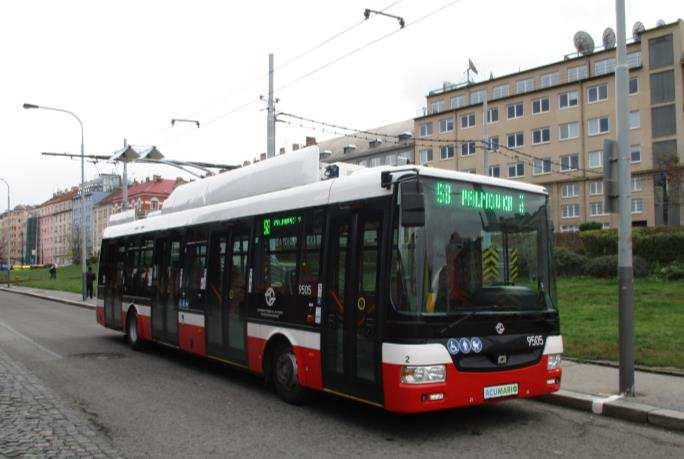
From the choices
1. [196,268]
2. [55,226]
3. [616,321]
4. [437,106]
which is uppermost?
[437,106]

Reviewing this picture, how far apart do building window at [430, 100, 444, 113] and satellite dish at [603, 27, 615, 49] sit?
18221 mm

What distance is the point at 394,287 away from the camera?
22.4ft

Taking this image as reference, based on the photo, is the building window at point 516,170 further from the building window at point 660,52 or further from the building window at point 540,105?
the building window at point 660,52

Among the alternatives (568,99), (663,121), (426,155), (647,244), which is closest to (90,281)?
(647,244)

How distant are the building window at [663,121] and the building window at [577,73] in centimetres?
845

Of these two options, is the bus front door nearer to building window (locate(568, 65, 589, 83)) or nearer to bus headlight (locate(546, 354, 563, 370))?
bus headlight (locate(546, 354, 563, 370))

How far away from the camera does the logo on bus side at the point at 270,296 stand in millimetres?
9070

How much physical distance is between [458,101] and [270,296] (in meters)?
67.8

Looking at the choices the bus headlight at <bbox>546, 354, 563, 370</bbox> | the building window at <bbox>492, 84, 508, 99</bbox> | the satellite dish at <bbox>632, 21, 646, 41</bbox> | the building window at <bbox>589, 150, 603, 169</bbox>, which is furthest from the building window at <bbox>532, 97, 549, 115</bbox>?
the bus headlight at <bbox>546, 354, 563, 370</bbox>

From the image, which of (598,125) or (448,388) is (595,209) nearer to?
(598,125)

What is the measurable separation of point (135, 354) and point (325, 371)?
23.8 feet

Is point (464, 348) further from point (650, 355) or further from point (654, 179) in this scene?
point (654, 179)

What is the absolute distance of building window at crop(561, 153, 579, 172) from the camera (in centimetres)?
6206

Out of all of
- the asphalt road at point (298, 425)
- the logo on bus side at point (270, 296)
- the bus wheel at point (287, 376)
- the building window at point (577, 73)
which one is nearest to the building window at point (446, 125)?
the building window at point (577, 73)
